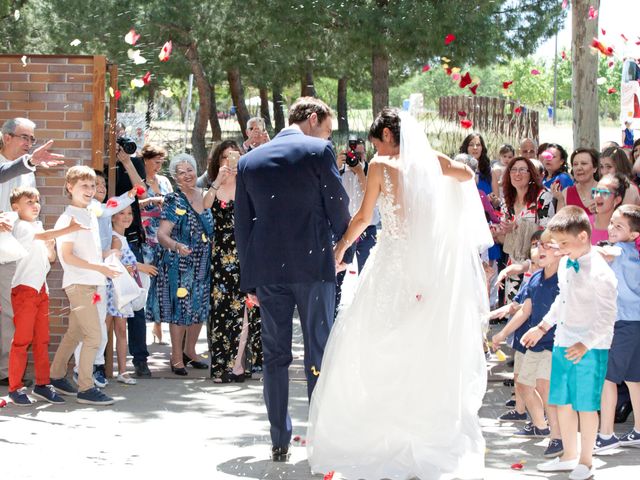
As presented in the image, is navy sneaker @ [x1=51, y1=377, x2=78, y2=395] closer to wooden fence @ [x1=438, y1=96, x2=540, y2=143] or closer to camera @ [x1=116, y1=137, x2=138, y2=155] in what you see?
camera @ [x1=116, y1=137, x2=138, y2=155]

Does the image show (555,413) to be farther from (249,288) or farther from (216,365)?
(216,365)

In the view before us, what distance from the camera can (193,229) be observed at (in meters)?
9.59

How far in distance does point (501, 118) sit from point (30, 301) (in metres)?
20.4

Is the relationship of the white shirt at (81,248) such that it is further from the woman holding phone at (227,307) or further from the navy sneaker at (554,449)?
the navy sneaker at (554,449)

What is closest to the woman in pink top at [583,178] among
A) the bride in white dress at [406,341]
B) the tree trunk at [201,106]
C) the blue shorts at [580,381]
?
the bride in white dress at [406,341]

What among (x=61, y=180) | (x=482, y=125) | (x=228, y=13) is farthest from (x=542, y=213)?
(x=228, y=13)

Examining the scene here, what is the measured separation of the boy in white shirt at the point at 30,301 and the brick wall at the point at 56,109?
1.02 m

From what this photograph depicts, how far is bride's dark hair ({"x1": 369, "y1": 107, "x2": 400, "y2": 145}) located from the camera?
22.0 ft

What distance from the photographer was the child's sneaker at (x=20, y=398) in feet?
26.8

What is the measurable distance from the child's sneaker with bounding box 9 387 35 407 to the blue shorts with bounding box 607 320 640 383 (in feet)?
13.7

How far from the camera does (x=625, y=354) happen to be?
7.22 metres

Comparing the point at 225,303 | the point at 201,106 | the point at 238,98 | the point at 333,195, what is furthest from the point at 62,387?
the point at 238,98

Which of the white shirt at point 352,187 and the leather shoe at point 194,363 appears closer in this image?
the leather shoe at point 194,363

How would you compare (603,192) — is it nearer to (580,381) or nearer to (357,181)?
(580,381)
